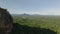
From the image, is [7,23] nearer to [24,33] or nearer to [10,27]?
[10,27]

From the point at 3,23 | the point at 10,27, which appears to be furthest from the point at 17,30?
the point at 3,23

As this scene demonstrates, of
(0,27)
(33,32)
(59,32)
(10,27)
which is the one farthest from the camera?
(59,32)

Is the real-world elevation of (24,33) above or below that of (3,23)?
below

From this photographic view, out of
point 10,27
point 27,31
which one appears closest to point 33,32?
point 27,31

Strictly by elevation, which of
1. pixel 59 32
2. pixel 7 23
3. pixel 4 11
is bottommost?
pixel 59 32

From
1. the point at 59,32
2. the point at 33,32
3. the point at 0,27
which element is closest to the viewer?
the point at 0,27

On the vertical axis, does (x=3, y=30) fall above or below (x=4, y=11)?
below

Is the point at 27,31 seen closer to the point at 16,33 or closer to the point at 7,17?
the point at 16,33

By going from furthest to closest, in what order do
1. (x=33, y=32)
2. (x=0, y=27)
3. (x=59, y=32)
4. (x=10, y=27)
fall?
(x=59, y=32) → (x=33, y=32) → (x=10, y=27) → (x=0, y=27)

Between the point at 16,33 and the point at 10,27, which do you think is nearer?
the point at 10,27
